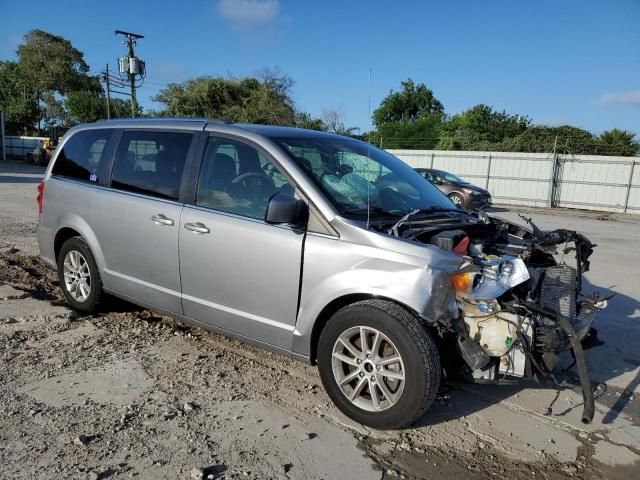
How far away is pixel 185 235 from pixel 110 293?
4.38 ft

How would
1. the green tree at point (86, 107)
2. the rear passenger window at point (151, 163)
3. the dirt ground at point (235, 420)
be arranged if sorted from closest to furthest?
the dirt ground at point (235, 420), the rear passenger window at point (151, 163), the green tree at point (86, 107)

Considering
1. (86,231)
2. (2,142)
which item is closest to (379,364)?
(86,231)

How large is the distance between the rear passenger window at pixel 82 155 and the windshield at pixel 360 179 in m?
2.03

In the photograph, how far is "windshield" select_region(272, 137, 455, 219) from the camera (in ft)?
11.6

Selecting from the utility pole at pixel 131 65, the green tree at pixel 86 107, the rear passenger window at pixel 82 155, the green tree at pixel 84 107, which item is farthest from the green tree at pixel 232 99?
the rear passenger window at pixel 82 155

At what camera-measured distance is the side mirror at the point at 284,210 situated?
3148mm

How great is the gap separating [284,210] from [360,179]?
37.2 inches

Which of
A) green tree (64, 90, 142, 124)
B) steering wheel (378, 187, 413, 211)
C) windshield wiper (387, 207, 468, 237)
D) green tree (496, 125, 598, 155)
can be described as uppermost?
green tree (64, 90, 142, 124)

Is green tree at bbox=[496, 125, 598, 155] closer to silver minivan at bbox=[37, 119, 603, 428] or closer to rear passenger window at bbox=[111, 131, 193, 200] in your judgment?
silver minivan at bbox=[37, 119, 603, 428]

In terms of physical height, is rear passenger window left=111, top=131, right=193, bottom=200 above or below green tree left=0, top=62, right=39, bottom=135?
below

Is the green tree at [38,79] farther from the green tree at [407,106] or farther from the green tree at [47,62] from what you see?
the green tree at [407,106]

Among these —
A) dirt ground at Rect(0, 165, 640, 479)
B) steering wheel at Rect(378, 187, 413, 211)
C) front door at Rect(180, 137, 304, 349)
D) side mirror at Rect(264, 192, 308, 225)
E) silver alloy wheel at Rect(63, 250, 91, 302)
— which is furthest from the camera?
silver alloy wheel at Rect(63, 250, 91, 302)

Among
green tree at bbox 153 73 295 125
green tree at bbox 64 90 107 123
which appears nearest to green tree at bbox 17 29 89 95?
green tree at bbox 64 90 107 123

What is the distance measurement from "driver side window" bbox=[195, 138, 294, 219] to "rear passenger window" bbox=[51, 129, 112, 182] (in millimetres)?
1438
